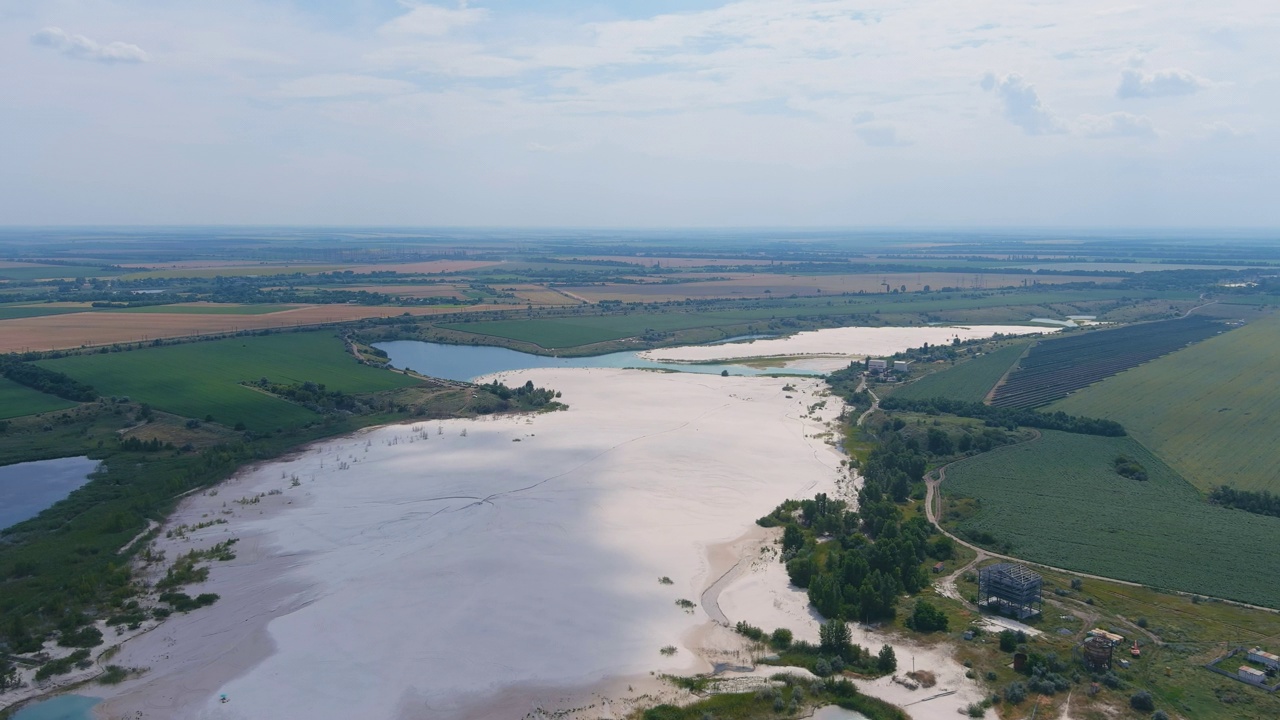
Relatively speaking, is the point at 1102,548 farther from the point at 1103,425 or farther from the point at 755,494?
the point at 1103,425

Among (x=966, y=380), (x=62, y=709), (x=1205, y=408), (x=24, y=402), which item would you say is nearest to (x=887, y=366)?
(x=966, y=380)

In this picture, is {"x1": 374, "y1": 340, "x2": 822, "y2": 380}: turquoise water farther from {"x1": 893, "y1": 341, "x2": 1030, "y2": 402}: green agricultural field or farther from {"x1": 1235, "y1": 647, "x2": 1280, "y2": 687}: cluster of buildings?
{"x1": 1235, "y1": 647, "x2": 1280, "y2": 687}: cluster of buildings

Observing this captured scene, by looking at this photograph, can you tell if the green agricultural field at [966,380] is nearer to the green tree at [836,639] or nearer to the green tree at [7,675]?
the green tree at [836,639]

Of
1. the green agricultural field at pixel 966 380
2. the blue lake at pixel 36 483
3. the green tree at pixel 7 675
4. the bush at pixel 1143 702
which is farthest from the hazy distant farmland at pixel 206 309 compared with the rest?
the bush at pixel 1143 702

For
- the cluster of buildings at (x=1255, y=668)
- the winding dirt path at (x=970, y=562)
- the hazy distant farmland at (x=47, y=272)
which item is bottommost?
the winding dirt path at (x=970, y=562)

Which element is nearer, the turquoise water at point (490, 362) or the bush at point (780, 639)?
the bush at point (780, 639)

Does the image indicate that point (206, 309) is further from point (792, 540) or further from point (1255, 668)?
point (1255, 668)
